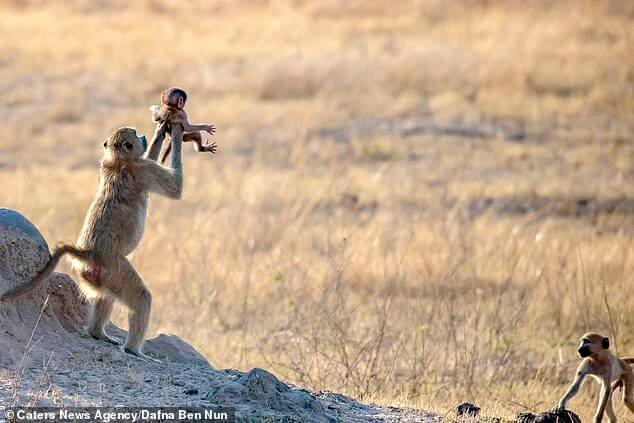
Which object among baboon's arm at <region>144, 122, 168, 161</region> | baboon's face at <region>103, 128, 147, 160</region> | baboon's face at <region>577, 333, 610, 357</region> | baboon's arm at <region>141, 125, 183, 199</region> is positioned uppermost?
baboon's arm at <region>144, 122, 168, 161</region>

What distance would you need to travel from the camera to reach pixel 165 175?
21.4 ft

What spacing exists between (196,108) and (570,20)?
12638 mm

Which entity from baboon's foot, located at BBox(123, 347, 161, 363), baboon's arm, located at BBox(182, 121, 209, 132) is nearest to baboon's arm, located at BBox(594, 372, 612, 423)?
baboon's foot, located at BBox(123, 347, 161, 363)

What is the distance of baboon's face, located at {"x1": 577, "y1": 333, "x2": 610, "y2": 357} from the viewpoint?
6.18 meters

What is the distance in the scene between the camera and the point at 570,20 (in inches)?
1186

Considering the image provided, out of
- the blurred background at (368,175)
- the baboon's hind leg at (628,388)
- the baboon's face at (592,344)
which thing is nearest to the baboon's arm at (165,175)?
the blurred background at (368,175)

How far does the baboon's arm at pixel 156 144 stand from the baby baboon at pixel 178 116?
51 millimetres

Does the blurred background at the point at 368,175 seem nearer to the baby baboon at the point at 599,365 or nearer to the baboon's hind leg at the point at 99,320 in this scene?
the baby baboon at the point at 599,365

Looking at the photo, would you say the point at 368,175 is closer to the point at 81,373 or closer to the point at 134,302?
the point at 134,302

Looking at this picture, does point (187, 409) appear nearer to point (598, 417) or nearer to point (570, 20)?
point (598, 417)

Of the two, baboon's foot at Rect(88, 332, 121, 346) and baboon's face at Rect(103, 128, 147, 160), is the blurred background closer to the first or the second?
baboon's foot at Rect(88, 332, 121, 346)

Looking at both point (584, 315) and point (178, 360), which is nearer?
point (178, 360)

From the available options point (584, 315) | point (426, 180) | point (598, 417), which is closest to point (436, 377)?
point (584, 315)

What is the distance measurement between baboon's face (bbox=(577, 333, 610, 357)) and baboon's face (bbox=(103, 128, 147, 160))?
8.83ft
